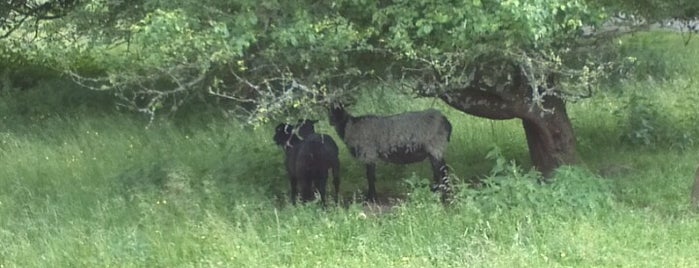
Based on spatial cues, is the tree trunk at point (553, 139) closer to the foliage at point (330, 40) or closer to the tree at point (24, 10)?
the foliage at point (330, 40)

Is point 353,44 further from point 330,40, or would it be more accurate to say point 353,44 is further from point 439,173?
point 439,173

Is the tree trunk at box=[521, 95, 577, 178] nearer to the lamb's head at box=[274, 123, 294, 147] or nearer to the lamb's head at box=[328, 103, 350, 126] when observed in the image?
the lamb's head at box=[328, 103, 350, 126]

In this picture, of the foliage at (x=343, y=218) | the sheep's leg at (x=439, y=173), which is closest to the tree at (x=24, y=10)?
the foliage at (x=343, y=218)

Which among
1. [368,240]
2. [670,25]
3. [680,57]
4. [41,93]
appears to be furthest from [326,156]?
[680,57]

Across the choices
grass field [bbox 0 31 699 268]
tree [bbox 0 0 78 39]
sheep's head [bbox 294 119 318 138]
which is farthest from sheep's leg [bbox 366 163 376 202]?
tree [bbox 0 0 78 39]

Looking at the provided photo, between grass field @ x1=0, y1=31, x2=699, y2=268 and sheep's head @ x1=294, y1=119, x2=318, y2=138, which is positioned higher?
sheep's head @ x1=294, y1=119, x2=318, y2=138

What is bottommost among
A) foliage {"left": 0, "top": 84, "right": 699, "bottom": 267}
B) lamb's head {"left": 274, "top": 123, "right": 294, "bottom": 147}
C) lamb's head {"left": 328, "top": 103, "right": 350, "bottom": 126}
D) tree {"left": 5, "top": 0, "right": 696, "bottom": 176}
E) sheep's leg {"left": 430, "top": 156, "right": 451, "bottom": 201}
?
foliage {"left": 0, "top": 84, "right": 699, "bottom": 267}

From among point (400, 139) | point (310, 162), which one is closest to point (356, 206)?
point (310, 162)

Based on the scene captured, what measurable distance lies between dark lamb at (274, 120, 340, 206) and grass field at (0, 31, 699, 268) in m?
0.35

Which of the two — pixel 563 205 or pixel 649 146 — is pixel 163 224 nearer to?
pixel 563 205

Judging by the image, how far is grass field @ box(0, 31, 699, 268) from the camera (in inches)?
264

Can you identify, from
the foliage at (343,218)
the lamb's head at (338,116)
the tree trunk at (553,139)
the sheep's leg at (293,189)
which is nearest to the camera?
the foliage at (343,218)

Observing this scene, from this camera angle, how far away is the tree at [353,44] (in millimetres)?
6414

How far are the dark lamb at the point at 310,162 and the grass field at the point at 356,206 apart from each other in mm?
345
